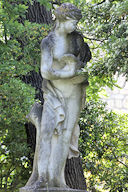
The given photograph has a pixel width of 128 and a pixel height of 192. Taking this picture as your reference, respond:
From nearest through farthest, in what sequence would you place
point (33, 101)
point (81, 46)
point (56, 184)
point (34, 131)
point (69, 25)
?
point (56, 184)
point (69, 25)
point (81, 46)
point (33, 101)
point (34, 131)

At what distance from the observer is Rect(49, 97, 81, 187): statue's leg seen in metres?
5.11

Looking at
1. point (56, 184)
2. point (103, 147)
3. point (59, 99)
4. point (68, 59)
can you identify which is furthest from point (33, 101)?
point (103, 147)

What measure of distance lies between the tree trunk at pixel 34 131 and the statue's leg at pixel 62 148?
8.59 feet

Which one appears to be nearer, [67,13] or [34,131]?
[67,13]

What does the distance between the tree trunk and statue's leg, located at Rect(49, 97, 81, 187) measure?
8.59 ft

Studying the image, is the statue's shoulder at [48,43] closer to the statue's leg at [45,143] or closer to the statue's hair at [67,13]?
the statue's hair at [67,13]

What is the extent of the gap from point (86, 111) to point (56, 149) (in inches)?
157

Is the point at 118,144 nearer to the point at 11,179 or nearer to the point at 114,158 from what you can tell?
the point at 114,158

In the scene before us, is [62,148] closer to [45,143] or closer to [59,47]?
[45,143]

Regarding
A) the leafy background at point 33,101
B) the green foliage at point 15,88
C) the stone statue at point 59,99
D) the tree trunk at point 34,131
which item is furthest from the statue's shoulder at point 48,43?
the tree trunk at point 34,131

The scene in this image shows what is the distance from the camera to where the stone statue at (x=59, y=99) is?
512 cm

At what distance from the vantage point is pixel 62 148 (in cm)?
520

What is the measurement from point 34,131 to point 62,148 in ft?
11.1

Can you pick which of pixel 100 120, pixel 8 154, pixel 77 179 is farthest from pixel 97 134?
pixel 8 154
